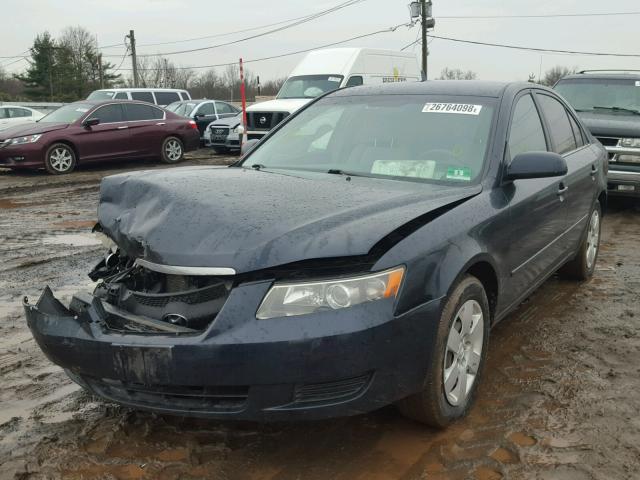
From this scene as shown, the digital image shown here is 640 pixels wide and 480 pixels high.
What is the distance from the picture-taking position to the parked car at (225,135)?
1741 centimetres

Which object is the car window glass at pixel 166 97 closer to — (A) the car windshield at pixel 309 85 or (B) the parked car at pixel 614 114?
(A) the car windshield at pixel 309 85

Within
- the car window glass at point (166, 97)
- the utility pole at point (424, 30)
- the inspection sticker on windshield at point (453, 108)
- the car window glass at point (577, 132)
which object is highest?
the utility pole at point (424, 30)

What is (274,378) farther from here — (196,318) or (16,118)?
(16,118)

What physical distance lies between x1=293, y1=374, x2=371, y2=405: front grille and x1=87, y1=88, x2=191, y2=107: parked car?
17.7 m

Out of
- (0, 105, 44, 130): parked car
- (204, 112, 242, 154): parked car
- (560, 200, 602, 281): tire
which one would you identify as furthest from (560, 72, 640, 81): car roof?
(0, 105, 44, 130): parked car

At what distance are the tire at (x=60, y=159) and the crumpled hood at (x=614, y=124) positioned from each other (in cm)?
1005

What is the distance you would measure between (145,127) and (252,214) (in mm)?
12804

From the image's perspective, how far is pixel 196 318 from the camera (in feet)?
8.19

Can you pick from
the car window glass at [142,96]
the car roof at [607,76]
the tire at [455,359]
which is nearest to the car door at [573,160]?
the tire at [455,359]

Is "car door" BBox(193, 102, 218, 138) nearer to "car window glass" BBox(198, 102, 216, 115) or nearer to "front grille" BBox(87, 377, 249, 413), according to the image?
"car window glass" BBox(198, 102, 216, 115)

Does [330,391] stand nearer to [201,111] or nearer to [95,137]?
[95,137]

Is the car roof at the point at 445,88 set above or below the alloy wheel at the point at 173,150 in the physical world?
above

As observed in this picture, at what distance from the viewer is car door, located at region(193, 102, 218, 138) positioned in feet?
66.7

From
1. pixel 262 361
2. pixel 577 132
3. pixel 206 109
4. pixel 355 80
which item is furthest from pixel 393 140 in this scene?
pixel 206 109
